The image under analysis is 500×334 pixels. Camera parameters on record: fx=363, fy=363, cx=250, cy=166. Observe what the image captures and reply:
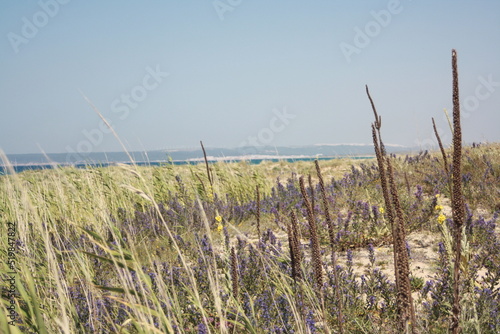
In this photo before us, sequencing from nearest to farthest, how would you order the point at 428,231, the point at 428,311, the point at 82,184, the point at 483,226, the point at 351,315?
the point at 428,311 → the point at 351,315 → the point at 483,226 → the point at 428,231 → the point at 82,184

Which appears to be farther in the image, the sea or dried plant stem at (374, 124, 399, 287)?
the sea

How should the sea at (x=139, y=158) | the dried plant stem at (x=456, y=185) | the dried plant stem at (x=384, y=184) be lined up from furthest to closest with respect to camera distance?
the sea at (x=139, y=158) → the dried plant stem at (x=384, y=184) → the dried plant stem at (x=456, y=185)

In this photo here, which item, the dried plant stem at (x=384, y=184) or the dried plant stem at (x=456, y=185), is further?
the dried plant stem at (x=384, y=184)

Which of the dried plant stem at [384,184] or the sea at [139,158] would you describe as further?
the sea at [139,158]

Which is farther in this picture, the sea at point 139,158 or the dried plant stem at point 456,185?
the sea at point 139,158

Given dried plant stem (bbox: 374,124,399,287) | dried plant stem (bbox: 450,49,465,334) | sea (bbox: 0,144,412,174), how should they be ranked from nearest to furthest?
1. dried plant stem (bbox: 450,49,465,334)
2. dried plant stem (bbox: 374,124,399,287)
3. sea (bbox: 0,144,412,174)

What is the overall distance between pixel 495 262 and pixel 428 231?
1.20 meters

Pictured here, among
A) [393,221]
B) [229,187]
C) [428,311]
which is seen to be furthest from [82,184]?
[393,221]

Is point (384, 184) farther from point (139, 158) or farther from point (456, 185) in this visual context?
point (139, 158)

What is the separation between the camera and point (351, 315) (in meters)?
2.40

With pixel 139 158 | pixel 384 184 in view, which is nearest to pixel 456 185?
pixel 384 184

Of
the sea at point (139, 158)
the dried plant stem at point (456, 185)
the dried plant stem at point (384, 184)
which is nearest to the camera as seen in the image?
the dried plant stem at point (456, 185)

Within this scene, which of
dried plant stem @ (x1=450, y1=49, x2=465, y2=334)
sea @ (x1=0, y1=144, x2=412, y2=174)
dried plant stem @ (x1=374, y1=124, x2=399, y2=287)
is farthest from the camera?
sea @ (x1=0, y1=144, x2=412, y2=174)

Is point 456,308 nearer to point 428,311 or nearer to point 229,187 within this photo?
point 428,311
